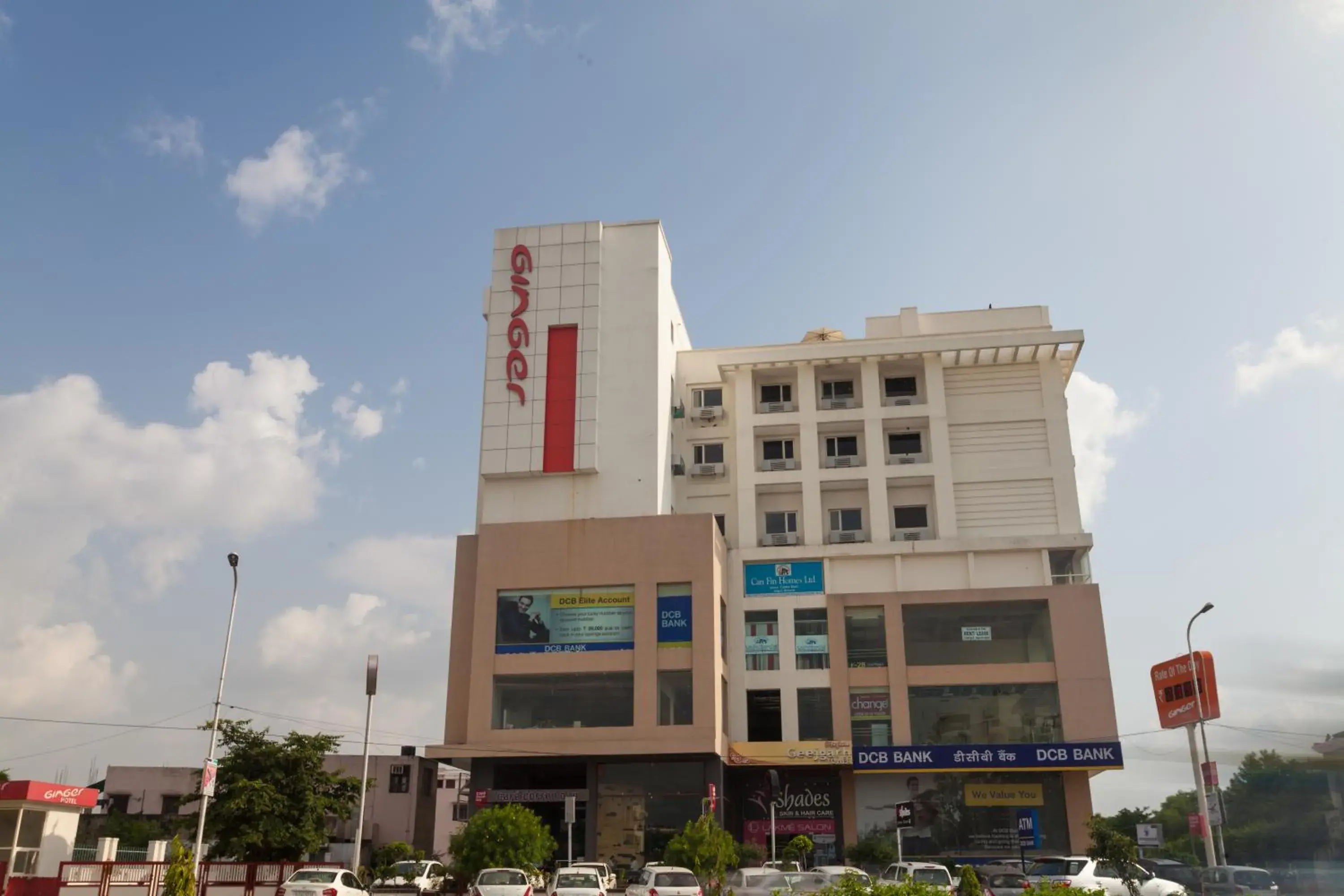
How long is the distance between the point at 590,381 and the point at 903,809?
23.8 metres

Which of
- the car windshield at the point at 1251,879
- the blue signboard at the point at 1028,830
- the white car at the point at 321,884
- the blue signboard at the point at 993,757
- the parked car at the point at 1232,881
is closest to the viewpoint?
the car windshield at the point at 1251,879

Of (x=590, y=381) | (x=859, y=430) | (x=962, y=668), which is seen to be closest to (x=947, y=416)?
(x=859, y=430)

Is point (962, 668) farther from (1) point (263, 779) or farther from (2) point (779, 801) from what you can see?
(1) point (263, 779)

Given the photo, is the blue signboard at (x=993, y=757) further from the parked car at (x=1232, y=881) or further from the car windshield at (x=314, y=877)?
the car windshield at (x=314, y=877)

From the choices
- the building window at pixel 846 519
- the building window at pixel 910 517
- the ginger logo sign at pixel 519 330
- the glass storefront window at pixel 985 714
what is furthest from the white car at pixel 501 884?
the building window at pixel 910 517

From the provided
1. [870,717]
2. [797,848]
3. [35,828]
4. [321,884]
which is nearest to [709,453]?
[870,717]

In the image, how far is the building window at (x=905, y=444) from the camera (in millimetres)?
57312

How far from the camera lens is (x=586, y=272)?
2146 inches

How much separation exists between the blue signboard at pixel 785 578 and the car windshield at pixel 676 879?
24.3m

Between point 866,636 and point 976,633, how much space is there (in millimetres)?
5105

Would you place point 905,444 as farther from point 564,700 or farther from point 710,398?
point 564,700

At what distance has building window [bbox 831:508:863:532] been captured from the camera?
5603 centimetres

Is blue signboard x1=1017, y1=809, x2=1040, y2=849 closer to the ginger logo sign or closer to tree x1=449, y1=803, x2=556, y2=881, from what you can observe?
tree x1=449, y1=803, x2=556, y2=881

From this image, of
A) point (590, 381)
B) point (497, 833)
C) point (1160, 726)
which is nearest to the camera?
point (497, 833)
